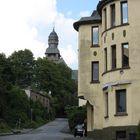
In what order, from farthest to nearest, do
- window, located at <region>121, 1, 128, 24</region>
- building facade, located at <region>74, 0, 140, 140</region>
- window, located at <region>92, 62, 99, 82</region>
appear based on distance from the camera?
window, located at <region>92, 62, 99, 82</region>
window, located at <region>121, 1, 128, 24</region>
building facade, located at <region>74, 0, 140, 140</region>

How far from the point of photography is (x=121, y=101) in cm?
3947

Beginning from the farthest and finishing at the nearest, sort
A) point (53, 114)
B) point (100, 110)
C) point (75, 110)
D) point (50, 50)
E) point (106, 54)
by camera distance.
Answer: point (50, 50), point (53, 114), point (75, 110), point (100, 110), point (106, 54)

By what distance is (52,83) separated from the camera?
12388cm

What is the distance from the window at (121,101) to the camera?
3928cm

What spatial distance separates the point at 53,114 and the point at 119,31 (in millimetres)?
80212

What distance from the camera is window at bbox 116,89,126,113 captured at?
129 ft

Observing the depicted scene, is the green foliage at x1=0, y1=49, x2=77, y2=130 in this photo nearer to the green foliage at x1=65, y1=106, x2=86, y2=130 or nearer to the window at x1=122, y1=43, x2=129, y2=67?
the green foliage at x1=65, y1=106, x2=86, y2=130

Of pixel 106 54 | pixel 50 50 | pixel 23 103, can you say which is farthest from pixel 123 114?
pixel 50 50

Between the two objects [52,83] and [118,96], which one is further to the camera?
[52,83]

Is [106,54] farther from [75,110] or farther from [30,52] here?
[30,52]

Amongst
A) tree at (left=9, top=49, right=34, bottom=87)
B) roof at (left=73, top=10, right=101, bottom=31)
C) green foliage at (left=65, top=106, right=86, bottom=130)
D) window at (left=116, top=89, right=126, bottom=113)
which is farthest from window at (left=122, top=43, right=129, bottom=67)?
tree at (left=9, top=49, right=34, bottom=87)

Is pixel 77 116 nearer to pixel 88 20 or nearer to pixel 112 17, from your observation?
pixel 88 20

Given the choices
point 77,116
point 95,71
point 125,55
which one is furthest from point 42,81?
point 125,55

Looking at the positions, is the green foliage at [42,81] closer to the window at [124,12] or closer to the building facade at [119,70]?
the building facade at [119,70]
